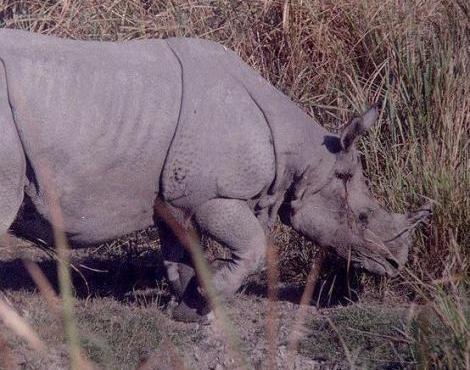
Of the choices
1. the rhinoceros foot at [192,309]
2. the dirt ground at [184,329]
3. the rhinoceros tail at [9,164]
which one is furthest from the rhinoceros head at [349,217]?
the rhinoceros tail at [9,164]

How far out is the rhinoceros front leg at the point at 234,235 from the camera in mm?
5121

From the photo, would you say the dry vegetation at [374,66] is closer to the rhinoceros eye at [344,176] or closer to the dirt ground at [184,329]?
the dirt ground at [184,329]

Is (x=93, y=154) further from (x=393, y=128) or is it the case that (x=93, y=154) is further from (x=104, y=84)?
(x=393, y=128)

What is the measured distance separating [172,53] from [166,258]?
1361 mm

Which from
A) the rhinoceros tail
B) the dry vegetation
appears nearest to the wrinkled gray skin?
the rhinoceros tail

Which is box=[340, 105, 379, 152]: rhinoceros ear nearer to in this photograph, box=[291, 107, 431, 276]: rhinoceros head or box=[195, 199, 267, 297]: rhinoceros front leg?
box=[291, 107, 431, 276]: rhinoceros head

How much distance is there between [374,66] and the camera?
272 inches

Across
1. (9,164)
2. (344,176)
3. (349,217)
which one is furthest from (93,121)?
(349,217)

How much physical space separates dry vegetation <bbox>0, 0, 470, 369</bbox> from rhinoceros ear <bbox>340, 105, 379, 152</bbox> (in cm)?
75

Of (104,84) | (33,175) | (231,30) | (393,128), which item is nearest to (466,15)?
(393,128)

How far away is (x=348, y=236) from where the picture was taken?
5.62 m

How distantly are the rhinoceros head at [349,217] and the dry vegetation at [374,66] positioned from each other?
22cm

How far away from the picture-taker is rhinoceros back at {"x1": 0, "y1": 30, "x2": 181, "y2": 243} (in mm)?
4633

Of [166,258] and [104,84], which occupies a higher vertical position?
[104,84]
